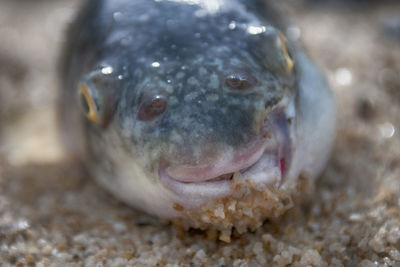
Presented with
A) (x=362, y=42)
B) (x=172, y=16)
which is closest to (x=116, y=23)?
(x=172, y=16)

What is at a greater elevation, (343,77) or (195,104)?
(195,104)

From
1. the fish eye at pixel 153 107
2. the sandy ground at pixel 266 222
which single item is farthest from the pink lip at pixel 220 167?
the sandy ground at pixel 266 222

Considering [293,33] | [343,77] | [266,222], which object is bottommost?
[343,77]

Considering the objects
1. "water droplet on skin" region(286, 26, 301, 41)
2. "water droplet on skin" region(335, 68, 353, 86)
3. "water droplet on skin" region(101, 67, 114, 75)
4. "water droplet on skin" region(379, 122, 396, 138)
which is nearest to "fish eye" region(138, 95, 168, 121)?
"water droplet on skin" region(101, 67, 114, 75)

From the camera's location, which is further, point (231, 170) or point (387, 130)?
point (387, 130)

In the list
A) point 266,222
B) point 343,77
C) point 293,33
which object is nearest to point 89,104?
point 266,222

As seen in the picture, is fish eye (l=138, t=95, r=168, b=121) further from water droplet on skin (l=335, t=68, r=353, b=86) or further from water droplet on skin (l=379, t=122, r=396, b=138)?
water droplet on skin (l=335, t=68, r=353, b=86)

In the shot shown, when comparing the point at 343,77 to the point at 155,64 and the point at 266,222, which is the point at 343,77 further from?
the point at 155,64
